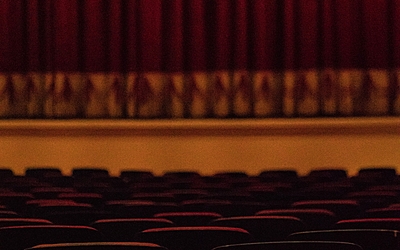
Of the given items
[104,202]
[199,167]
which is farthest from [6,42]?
[104,202]

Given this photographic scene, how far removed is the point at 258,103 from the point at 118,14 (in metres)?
2.30

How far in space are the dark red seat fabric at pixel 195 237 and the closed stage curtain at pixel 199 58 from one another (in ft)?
20.4

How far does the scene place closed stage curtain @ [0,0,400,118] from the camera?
341 inches

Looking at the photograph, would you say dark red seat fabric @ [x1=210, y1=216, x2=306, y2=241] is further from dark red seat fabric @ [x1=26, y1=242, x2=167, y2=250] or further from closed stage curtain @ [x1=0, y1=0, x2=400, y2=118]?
closed stage curtain @ [x1=0, y1=0, x2=400, y2=118]

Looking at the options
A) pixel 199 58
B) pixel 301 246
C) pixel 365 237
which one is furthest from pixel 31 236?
pixel 199 58

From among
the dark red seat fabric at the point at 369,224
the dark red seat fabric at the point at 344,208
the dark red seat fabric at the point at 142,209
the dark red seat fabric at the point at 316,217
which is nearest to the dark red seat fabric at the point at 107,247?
the dark red seat fabric at the point at 369,224

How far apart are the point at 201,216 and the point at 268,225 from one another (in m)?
0.39

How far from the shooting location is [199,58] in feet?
29.6

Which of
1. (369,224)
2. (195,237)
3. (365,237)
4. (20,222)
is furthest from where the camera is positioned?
(20,222)

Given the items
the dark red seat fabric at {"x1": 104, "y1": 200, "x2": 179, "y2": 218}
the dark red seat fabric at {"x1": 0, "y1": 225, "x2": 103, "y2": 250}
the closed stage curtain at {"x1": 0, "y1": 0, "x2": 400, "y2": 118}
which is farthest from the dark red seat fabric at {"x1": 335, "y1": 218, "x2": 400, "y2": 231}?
the closed stage curtain at {"x1": 0, "y1": 0, "x2": 400, "y2": 118}

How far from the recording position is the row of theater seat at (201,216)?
7.49 ft

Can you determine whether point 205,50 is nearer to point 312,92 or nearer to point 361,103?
point 312,92

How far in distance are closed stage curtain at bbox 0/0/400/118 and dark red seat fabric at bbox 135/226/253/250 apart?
6220mm

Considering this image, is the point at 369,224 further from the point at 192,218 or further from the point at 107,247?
the point at 107,247
